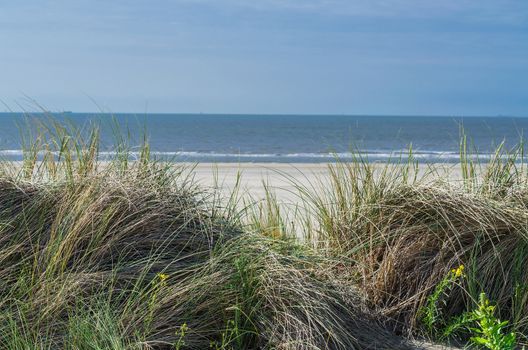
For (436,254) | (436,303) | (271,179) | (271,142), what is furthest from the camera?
(271,142)

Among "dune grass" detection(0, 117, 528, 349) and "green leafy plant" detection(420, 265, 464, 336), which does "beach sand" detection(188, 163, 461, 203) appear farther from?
"green leafy plant" detection(420, 265, 464, 336)

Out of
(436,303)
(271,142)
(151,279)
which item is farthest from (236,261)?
(271,142)

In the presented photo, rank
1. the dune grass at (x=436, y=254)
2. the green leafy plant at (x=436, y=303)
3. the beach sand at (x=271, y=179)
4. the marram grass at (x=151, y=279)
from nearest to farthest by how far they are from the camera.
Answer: the marram grass at (x=151, y=279) → the green leafy plant at (x=436, y=303) → the dune grass at (x=436, y=254) → the beach sand at (x=271, y=179)

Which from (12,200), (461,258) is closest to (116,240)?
(12,200)

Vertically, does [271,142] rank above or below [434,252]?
above

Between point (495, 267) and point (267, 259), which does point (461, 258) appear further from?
point (267, 259)

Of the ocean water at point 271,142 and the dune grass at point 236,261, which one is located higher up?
the ocean water at point 271,142

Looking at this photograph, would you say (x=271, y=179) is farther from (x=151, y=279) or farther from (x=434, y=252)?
(x=151, y=279)

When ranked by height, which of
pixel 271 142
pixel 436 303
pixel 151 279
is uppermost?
pixel 271 142

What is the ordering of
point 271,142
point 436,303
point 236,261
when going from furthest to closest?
point 271,142, point 436,303, point 236,261

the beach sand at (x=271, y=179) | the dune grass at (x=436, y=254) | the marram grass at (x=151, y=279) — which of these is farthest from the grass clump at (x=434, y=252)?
the beach sand at (x=271, y=179)

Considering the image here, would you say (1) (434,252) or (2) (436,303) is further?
(1) (434,252)

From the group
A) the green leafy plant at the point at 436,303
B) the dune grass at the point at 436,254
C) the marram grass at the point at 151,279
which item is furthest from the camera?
the dune grass at the point at 436,254

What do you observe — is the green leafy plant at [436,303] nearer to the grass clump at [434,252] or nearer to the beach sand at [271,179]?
the grass clump at [434,252]
